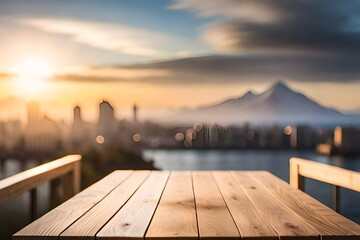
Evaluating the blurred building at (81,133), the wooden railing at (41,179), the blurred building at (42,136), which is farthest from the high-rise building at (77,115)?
the wooden railing at (41,179)

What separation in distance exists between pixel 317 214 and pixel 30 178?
45.2 inches

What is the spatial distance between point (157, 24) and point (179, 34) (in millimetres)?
2905

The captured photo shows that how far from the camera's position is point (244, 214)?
167 centimetres

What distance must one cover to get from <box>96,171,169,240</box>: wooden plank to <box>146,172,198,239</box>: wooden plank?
0.08ft

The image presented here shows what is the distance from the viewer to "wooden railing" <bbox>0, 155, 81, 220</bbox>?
1848 millimetres

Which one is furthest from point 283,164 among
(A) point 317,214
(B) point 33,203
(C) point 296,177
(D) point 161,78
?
(A) point 317,214

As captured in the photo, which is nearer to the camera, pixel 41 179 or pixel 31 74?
pixel 41 179

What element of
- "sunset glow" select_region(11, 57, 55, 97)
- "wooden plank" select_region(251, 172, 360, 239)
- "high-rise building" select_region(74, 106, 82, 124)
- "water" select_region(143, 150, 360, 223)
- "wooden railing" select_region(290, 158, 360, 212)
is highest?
"sunset glow" select_region(11, 57, 55, 97)

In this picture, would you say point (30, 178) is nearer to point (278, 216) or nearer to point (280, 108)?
point (278, 216)

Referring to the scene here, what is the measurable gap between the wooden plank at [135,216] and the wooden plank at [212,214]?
16 cm

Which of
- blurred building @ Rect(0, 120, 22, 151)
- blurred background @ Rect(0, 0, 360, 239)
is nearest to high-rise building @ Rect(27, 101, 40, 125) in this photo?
blurred background @ Rect(0, 0, 360, 239)

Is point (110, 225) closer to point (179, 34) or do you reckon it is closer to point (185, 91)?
point (179, 34)

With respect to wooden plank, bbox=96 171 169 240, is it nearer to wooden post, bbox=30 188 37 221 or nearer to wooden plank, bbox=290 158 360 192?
wooden post, bbox=30 188 37 221

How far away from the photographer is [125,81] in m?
21.8
